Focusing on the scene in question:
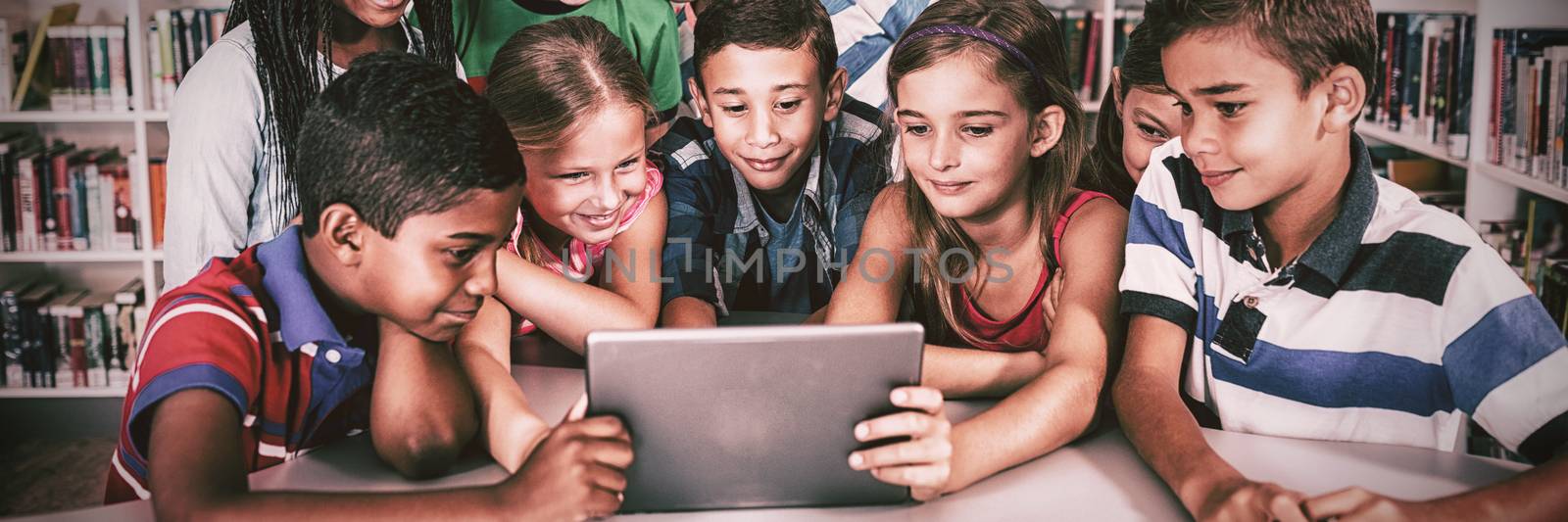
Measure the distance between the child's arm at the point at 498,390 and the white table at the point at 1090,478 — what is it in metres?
0.02

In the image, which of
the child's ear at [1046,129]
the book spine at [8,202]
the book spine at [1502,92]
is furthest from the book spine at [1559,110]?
the book spine at [8,202]

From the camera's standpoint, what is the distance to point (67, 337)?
9.30 ft

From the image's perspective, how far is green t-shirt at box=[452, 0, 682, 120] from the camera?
6.77 ft

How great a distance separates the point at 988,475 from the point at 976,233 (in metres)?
0.58

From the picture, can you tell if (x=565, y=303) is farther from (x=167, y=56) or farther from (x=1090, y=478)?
(x=167, y=56)

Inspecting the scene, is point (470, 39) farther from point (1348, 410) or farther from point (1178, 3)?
point (1348, 410)

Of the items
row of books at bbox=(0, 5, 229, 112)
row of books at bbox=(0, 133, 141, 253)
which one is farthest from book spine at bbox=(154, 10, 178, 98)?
row of books at bbox=(0, 133, 141, 253)

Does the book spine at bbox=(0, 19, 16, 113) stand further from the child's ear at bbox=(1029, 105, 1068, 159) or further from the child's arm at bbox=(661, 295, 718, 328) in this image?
the child's ear at bbox=(1029, 105, 1068, 159)

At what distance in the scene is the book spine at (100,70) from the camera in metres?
2.73

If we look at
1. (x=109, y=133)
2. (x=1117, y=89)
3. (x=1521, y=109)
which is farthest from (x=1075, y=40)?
(x=109, y=133)

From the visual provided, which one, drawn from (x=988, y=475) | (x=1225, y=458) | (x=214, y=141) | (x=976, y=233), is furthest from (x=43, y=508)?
(x=1225, y=458)

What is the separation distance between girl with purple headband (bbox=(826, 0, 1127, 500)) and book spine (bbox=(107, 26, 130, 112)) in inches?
82.0

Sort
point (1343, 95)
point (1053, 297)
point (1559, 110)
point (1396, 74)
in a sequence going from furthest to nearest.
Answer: point (1396, 74) < point (1559, 110) < point (1053, 297) < point (1343, 95)

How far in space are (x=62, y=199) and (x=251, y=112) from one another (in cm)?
145
